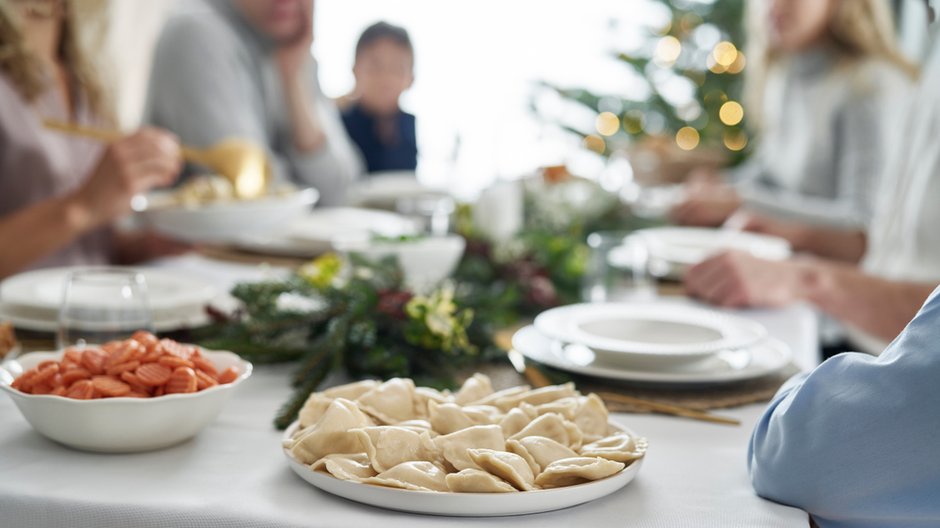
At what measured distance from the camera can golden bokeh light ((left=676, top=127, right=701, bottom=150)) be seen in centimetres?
477

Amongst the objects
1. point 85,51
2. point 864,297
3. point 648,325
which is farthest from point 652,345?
point 85,51

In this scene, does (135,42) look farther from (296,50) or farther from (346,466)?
(346,466)

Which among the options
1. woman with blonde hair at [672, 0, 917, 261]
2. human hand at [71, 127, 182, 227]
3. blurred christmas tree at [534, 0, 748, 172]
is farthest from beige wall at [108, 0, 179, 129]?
human hand at [71, 127, 182, 227]

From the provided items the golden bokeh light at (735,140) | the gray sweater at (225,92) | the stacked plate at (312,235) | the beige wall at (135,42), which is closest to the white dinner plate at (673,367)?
the stacked plate at (312,235)

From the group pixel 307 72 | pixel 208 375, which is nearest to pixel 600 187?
pixel 307 72

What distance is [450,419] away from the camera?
2.58 ft

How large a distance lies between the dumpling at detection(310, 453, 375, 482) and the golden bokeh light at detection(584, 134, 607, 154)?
Result: 165 inches

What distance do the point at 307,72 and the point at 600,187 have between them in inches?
40.4

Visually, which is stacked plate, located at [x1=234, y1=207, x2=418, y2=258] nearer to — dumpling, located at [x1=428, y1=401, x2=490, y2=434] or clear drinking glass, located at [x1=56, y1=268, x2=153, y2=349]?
clear drinking glass, located at [x1=56, y1=268, x2=153, y2=349]

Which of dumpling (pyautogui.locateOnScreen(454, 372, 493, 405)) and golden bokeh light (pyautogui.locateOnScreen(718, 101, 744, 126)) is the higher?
golden bokeh light (pyautogui.locateOnScreen(718, 101, 744, 126))

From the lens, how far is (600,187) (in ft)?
7.75

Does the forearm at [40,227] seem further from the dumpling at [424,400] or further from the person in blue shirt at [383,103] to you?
the person in blue shirt at [383,103]

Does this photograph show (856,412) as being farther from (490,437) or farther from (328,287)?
(328,287)

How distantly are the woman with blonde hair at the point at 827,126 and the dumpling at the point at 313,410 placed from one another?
5.68 feet
